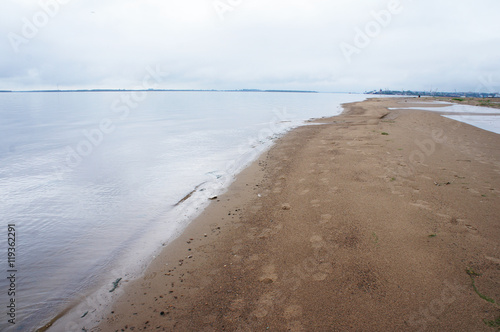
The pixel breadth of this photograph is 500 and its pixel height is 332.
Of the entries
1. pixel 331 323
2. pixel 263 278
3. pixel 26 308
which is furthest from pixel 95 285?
pixel 331 323

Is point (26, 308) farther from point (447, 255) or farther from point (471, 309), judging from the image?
point (447, 255)

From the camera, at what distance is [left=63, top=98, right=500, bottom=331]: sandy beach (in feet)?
12.1

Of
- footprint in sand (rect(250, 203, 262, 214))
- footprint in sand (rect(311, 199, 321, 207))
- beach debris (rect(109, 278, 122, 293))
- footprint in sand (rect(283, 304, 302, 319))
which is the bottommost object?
beach debris (rect(109, 278, 122, 293))

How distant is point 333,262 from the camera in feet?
15.7

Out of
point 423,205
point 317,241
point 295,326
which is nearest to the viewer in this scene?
point 295,326

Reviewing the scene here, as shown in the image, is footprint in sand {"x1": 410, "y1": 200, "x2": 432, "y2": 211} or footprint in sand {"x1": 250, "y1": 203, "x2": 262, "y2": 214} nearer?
footprint in sand {"x1": 410, "y1": 200, "x2": 432, "y2": 211}

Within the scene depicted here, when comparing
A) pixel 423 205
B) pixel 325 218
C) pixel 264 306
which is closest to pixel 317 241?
pixel 325 218

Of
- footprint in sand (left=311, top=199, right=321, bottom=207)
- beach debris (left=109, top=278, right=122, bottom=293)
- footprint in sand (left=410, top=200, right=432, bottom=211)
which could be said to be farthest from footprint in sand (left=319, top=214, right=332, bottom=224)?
beach debris (left=109, top=278, right=122, bottom=293)

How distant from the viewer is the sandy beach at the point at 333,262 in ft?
12.1

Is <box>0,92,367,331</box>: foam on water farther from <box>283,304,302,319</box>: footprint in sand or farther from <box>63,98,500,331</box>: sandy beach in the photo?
<box>283,304,302,319</box>: footprint in sand

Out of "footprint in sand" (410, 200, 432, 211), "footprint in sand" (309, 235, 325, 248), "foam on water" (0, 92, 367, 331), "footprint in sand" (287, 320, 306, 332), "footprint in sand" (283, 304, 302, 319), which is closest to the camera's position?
"footprint in sand" (287, 320, 306, 332)

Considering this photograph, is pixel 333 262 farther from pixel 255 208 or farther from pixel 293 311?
pixel 255 208

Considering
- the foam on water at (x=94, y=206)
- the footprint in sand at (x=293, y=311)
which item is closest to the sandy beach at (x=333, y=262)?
the footprint in sand at (x=293, y=311)

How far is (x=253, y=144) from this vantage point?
17.8 meters
